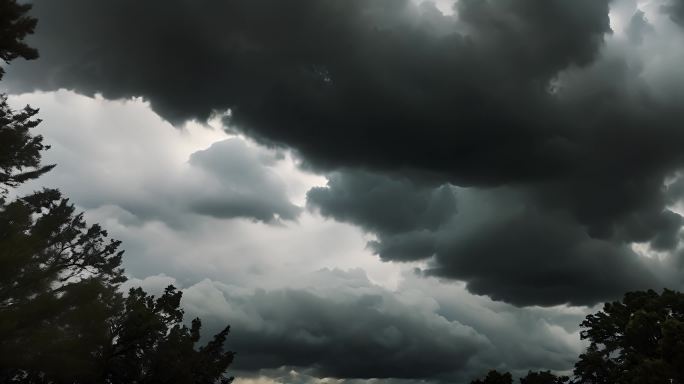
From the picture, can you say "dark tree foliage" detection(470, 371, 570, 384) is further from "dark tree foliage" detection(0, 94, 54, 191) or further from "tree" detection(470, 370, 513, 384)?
"dark tree foliage" detection(0, 94, 54, 191)

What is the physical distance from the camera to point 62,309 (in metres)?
24.5

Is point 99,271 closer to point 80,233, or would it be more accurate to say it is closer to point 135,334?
point 80,233

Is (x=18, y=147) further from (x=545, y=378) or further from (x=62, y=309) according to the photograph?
(x=545, y=378)

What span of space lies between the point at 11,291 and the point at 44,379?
28.0 ft

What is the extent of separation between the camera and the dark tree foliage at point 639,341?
38.2 meters

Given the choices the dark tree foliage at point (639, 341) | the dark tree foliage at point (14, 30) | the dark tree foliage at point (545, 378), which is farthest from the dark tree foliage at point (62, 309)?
the dark tree foliage at point (545, 378)

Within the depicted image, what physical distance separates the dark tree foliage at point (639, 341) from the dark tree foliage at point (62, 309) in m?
32.1

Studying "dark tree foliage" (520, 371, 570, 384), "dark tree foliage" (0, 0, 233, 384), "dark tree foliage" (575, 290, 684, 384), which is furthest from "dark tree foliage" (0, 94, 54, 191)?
"dark tree foliage" (520, 371, 570, 384)

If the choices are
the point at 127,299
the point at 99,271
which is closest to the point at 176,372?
the point at 127,299

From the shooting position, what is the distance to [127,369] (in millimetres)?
34844

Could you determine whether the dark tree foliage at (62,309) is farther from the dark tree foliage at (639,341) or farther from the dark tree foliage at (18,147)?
the dark tree foliage at (639,341)

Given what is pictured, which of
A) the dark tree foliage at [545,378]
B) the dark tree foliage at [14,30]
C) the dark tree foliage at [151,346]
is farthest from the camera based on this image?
the dark tree foliage at [545,378]

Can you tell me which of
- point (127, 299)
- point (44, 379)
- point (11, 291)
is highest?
point (127, 299)

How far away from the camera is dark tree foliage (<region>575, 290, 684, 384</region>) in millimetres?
38250
